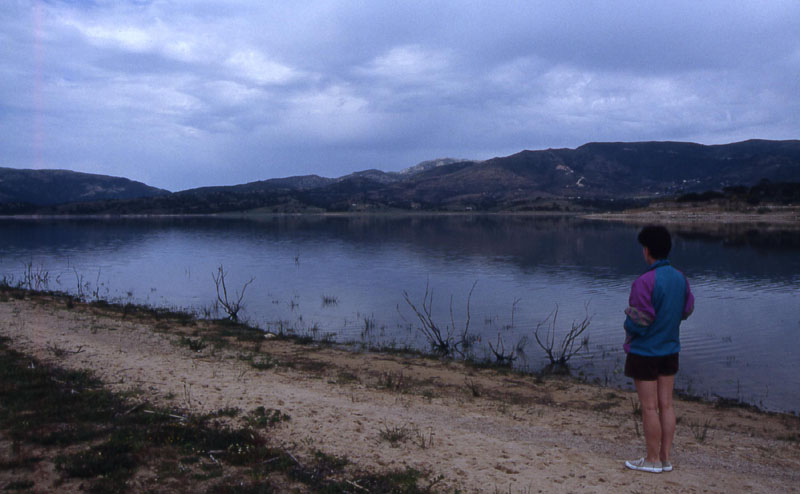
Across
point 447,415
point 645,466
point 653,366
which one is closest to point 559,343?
point 447,415

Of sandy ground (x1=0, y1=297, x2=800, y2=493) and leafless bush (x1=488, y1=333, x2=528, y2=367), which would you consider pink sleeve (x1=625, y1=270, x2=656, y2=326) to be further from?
leafless bush (x1=488, y1=333, x2=528, y2=367)

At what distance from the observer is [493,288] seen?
2512cm

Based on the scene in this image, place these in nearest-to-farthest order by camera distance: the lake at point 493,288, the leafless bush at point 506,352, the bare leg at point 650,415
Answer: the bare leg at point 650,415 → the leafless bush at point 506,352 → the lake at point 493,288

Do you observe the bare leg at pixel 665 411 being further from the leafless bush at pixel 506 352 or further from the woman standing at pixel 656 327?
the leafless bush at pixel 506 352

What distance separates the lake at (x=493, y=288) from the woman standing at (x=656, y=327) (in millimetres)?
6791

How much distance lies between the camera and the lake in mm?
14023

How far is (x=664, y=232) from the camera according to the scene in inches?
206

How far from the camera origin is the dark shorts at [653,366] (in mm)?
5133

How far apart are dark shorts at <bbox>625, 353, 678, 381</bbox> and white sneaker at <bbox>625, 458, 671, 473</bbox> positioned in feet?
3.45

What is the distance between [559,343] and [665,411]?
10074mm

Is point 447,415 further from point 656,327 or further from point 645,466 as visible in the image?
point 656,327

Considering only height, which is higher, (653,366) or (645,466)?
(653,366)

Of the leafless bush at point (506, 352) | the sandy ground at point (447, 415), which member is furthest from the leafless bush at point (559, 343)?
the sandy ground at point (447, 415)

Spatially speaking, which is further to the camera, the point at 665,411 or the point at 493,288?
the point at 493,288
